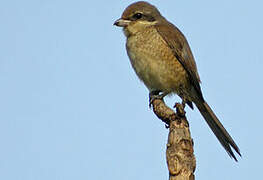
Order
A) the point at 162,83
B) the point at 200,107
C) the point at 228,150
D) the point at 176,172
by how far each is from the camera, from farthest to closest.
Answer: the point at 200,107
the point at 162,83
the point at 228,150
the point at 176,172

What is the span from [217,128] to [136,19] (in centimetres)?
187

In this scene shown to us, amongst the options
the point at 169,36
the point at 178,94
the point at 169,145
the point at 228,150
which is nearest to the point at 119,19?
the point at 169,36

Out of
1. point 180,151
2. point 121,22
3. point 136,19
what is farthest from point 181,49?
point 180,151

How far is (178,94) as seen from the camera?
6953 millimetres

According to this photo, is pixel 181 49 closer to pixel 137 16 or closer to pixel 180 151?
pixel 137 16

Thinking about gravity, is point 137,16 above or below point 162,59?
above

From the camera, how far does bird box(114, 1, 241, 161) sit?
6.54m

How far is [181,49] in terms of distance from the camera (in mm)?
6734

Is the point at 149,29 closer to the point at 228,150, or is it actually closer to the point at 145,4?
the point at 145,4

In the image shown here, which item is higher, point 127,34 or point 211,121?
point 127,34

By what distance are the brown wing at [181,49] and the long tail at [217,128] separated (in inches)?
7.8

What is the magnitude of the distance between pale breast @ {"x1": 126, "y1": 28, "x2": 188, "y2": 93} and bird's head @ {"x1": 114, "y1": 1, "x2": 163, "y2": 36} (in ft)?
0.47

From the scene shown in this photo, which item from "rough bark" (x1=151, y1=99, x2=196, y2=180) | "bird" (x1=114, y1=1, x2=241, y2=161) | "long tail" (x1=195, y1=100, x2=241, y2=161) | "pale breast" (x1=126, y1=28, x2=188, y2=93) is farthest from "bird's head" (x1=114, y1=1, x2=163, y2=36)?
"rough bark" (x1=151, y1=99, x2=196, y2=180)

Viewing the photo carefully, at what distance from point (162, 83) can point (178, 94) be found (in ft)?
1.43
